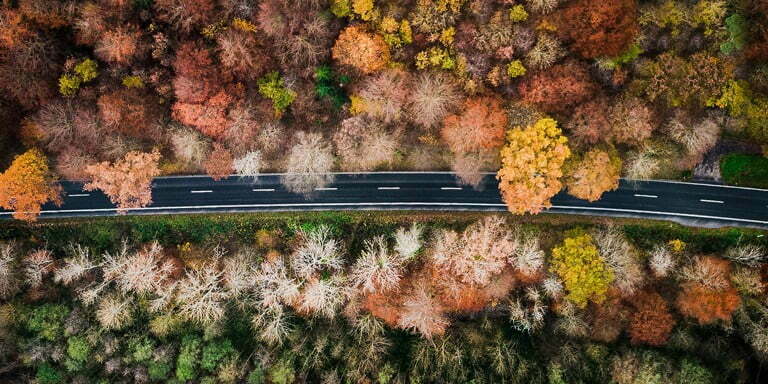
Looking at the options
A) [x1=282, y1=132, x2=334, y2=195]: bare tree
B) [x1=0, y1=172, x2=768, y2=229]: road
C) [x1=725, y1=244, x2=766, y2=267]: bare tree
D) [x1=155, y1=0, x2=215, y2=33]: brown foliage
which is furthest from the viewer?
[x1=0, y1=172, x2=768, y2=229]: road

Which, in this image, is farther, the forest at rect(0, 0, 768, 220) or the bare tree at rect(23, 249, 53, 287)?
the bare tree at rect(23, 249, 53, 287)

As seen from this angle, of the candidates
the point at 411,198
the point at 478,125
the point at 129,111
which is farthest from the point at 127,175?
the point at 478,125

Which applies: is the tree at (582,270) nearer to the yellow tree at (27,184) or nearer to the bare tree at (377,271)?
the bare tree at (377,271)

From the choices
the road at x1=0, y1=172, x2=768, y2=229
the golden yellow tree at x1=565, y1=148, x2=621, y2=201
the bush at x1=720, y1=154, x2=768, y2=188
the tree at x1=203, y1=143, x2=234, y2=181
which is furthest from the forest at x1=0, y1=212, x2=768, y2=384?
the tree at x1=203, y1=143, x2=234, y2=181

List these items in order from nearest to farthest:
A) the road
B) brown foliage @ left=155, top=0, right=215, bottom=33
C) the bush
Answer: brown foliage @ left=155, top=0, right=215, bottom=33
the bush
the road

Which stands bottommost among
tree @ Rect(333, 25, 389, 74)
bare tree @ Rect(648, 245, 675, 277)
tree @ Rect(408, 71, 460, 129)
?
bare tree @ Rect(648, 245, 675, 277)

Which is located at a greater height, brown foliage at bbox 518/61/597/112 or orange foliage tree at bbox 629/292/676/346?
brown foliage at bbox 518/61/597/112

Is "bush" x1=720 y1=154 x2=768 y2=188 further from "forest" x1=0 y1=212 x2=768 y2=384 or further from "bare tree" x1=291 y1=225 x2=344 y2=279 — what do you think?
"bare tree" x1=291 y1=225 x2=344 y2=279

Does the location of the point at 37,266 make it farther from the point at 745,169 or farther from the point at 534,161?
the point at 745,169
